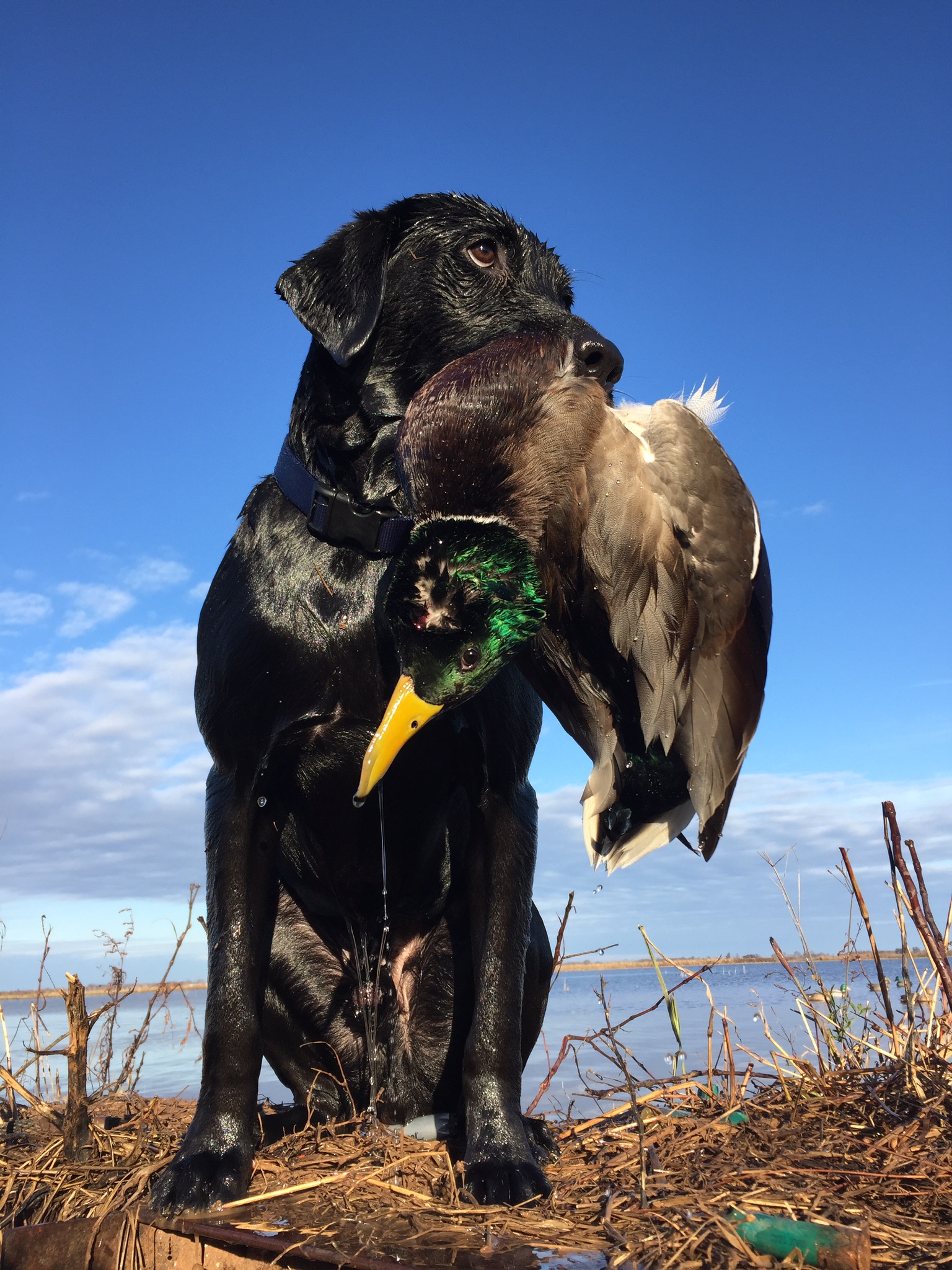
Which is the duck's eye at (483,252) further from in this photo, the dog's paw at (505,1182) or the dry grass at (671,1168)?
the dog's paw at (505,1182)

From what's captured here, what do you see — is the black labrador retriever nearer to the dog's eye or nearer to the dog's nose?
the dog's nose

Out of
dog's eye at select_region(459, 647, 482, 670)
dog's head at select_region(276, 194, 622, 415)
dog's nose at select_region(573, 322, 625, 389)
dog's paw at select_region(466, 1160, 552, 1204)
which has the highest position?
dog's head at select_region(276, 194, 622, 415)

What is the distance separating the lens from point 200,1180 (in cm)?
229

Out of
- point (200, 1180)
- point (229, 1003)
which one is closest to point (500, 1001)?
point (229, 1003)

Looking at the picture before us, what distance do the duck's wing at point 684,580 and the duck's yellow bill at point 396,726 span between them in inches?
20.8

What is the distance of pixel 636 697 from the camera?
2.77m

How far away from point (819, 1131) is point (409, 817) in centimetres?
134

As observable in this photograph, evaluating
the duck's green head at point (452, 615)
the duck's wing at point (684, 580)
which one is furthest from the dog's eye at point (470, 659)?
the duck's wing at point (684, 580)

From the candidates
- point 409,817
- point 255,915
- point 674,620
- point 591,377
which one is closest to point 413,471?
point 591,377

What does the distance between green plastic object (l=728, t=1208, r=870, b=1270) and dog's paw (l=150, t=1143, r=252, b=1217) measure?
1166 mm

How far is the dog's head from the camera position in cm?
295

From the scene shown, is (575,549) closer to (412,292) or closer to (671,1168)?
(412,292)

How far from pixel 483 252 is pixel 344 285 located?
1.44 feet

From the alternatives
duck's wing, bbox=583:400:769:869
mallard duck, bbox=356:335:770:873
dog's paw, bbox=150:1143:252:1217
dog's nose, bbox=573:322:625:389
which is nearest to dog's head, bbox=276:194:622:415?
dog's nose, bbox=573:322:625:389
